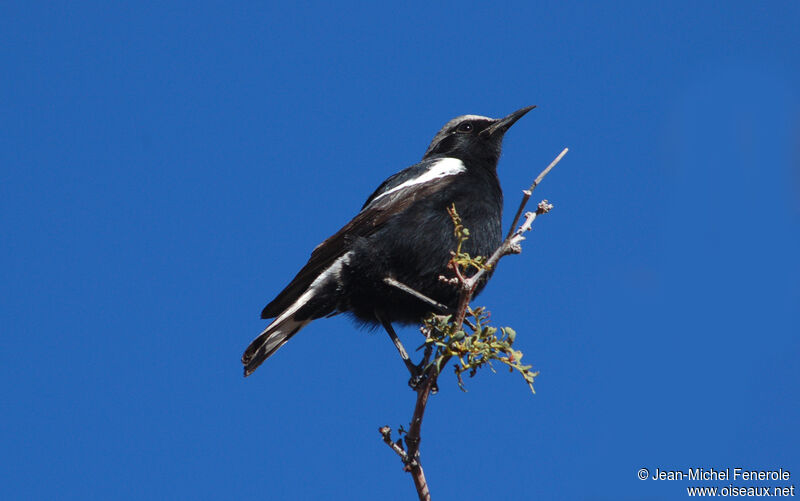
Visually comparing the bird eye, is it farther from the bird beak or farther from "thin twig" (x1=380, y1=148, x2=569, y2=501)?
"thin twig" (x1=380, y1=148, x2=569, y2=501)

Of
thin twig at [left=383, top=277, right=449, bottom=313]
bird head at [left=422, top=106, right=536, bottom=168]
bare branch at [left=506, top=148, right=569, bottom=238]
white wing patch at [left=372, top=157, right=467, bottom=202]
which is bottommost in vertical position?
bare branch at [left=506, top=148, right=569, bottom=238]

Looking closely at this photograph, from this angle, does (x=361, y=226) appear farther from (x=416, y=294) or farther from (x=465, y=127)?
(x=465, y=127)

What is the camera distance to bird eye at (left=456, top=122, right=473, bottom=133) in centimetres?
739

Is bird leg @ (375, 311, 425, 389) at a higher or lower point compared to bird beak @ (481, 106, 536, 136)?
lower

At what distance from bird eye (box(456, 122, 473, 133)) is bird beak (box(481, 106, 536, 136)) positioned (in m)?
0.19

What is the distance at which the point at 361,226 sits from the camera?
235 inches

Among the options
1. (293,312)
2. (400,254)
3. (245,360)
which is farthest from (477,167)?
(245,360)

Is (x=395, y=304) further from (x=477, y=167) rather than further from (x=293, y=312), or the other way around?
(x=477, y=167)

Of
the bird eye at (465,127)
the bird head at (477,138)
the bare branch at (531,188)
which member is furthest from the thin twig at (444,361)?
the bird eye at (465,127)

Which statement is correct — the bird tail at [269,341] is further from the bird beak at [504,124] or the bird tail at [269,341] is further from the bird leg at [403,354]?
the bird beak at [504,124]

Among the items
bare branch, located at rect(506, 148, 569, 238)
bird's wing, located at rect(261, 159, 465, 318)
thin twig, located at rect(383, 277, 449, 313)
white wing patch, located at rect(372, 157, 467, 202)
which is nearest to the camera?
bare branch, located at rect(506, 148, 569, 238)

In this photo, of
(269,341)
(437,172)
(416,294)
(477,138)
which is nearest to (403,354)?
(416,294)

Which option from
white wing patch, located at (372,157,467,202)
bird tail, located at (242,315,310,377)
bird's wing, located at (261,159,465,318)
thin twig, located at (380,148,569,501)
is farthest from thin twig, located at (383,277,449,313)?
thin twig, located at (380,148,569,501)

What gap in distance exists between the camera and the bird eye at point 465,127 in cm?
739
